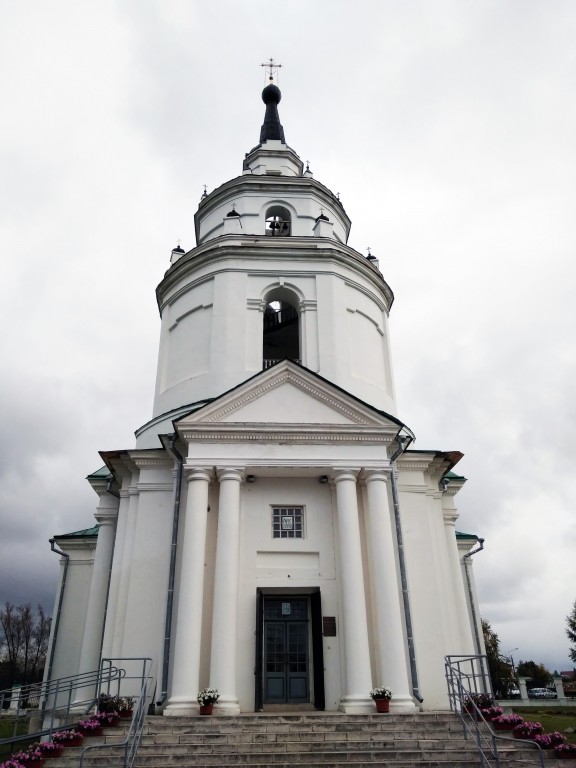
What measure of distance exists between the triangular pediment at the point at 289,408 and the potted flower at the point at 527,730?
257 inches

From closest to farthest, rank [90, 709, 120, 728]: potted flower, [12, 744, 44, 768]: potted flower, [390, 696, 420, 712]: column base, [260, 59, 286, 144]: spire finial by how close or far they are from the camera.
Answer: [12, 744, 44, 768]: potted flower, [90, 709, 120, 728]: potted flower, [390, 696, 420, 712]: column base, [260, 59, 286, 144]: spire finial

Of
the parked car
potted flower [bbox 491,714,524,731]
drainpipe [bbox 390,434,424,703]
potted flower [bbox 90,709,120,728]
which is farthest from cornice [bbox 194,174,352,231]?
the parked car

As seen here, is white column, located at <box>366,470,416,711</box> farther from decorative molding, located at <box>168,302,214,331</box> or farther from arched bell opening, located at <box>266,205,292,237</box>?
arched bell opening, located at <box>266,205,292,237</box>

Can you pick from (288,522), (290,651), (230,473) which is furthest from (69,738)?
(288,522)

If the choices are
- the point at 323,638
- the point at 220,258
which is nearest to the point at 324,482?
the point at 323,638

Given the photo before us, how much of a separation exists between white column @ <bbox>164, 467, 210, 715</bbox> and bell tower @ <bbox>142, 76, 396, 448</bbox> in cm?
355

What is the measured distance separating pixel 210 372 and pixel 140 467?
334 centimetres

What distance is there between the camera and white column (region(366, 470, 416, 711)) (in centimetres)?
1277

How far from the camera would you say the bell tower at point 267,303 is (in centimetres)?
1800

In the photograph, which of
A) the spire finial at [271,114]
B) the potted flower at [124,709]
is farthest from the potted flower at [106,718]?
the spire finial at [271,114]

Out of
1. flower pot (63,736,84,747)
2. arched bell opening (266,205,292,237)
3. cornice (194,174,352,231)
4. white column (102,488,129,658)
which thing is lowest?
flower pot (63,736,84,747)

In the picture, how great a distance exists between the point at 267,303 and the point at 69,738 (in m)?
12.7

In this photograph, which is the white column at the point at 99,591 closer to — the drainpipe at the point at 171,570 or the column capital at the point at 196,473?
the drainpipe at the point at 171,570

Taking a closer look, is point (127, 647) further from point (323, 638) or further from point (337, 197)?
point (337, 197)
